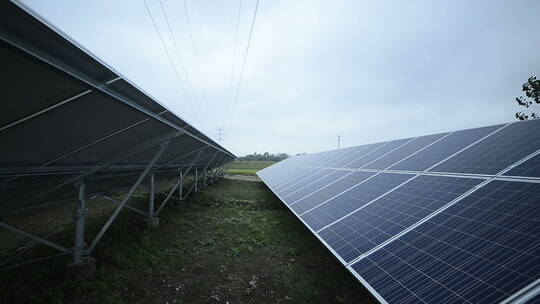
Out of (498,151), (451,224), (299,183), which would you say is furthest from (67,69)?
(299,183)

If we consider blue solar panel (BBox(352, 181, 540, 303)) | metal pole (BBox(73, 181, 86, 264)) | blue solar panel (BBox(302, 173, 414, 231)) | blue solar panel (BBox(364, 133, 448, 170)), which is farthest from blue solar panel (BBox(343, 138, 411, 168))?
metal pole (BBox(73, 181, 86, 264))

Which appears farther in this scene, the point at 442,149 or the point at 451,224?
the point at 442,149

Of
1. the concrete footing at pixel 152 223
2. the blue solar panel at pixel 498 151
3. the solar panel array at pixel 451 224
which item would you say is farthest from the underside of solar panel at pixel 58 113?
the blue solar panel at pixel 498 151

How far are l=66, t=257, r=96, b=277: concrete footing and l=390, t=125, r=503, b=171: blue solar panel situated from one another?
7.42 m

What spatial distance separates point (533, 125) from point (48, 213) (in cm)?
1641

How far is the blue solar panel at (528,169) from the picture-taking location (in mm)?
3250

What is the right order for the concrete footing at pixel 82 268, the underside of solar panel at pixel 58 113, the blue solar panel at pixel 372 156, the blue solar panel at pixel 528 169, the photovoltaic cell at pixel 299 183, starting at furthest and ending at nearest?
the photovoltaic cell at pixel 299 183
the blue solar panel at pixel 372 156
the concrete footing at pixel 82 268
the blue solar panel at pixel 528 169
the underside of solar panel at pixel 58 113

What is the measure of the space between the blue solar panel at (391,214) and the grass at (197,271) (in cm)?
113

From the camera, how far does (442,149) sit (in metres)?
6.16

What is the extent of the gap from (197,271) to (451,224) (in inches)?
192

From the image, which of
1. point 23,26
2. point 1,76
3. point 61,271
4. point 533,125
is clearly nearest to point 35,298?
point 61,271

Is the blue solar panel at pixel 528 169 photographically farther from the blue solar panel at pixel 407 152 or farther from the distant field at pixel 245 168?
the distant field at pixel 245 168

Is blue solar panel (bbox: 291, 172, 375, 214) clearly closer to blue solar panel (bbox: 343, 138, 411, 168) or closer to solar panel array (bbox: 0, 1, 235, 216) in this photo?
blue solar panel (bbox: 343, 138, 411, 168)

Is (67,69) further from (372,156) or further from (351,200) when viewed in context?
(372,156)
